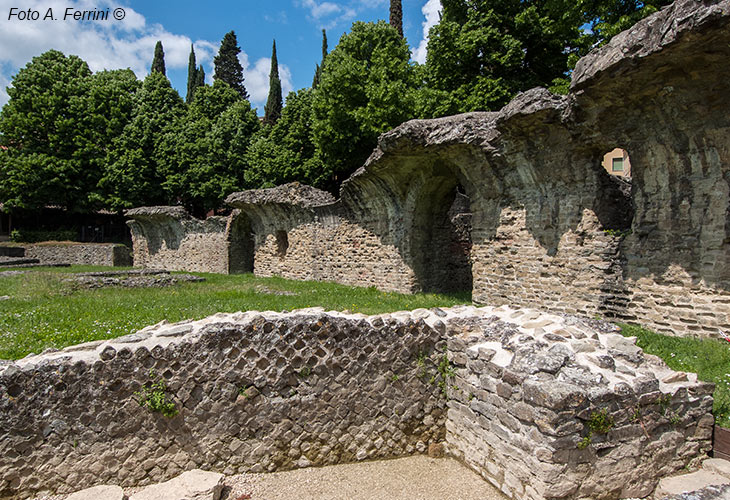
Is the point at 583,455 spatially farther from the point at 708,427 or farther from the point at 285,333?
the point at 285,333

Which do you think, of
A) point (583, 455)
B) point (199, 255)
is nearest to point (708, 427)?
point (583, 455)

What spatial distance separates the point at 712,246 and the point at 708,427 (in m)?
3.28

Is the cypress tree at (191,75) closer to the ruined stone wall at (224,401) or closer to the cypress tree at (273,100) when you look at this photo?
the cypress tree at (273,100)

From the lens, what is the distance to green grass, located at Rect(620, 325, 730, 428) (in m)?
4.58

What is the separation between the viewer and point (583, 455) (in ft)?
12.5

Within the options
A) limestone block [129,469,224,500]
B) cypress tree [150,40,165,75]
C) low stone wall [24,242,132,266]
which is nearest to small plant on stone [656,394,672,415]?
limestone block [129,469,224,500]

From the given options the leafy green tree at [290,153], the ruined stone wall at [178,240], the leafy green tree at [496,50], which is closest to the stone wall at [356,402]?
the leafy green tree at [496,50]

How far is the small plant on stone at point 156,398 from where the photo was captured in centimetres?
431

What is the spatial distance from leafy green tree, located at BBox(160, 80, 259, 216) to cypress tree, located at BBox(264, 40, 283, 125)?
470 centimetres

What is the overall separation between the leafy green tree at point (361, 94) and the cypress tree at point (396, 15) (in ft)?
4.93

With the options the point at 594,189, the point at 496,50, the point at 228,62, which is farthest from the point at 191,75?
the point at 594,189

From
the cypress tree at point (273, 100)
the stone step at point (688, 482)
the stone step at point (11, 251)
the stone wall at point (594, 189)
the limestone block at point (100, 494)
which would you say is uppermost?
the cypress tree at point (273, 100)

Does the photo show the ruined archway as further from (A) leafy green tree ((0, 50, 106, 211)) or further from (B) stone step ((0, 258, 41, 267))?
(A) leafy green tree ((0, 50, 106, 211))

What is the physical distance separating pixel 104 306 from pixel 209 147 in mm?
19509
